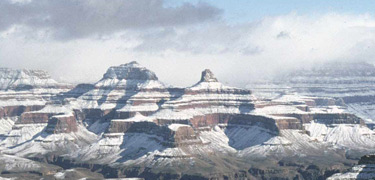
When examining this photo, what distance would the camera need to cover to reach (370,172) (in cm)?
18050

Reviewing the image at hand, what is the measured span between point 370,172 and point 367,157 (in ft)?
20.4

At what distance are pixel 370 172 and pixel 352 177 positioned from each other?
3.64 metres

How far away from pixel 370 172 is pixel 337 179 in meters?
7.27

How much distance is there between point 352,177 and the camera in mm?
182375

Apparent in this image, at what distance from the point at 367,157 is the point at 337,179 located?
23.1 feet

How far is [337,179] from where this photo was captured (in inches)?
7293

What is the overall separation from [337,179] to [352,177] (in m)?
3.73

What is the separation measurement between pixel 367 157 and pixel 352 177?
6.18 meters
